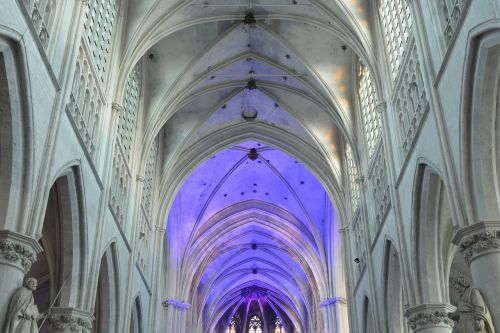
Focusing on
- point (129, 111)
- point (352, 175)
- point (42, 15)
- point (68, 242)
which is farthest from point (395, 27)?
point (68, 242)

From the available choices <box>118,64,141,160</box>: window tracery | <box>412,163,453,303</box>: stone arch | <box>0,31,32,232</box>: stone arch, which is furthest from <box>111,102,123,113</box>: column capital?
<box>412,163,453,303</box>: stone arch

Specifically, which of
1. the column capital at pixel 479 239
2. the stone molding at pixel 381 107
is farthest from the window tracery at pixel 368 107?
the column capital at pixel 479 239

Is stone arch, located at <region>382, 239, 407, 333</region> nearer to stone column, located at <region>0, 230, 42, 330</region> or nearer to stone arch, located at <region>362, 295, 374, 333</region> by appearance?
stone arch, located at <region>362, 295, 374, 333</region>

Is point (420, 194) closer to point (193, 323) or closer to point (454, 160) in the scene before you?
point (454, 160)

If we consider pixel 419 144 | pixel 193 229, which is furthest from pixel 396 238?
pixel 193 229

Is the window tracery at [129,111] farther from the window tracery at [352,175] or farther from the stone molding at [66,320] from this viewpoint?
the window tracery at [352,175]

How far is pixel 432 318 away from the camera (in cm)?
1562

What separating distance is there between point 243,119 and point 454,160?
18748 mm

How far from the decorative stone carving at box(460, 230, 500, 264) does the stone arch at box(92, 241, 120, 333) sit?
36.4 ft

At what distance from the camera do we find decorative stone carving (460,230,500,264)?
11.6m

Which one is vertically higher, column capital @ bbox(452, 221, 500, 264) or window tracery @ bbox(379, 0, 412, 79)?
window tracery @ bbox(379, 0, 412, 79)

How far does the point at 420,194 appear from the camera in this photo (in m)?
16.0

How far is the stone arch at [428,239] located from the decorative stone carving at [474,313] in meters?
4.19

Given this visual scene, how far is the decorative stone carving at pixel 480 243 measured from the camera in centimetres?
1157
